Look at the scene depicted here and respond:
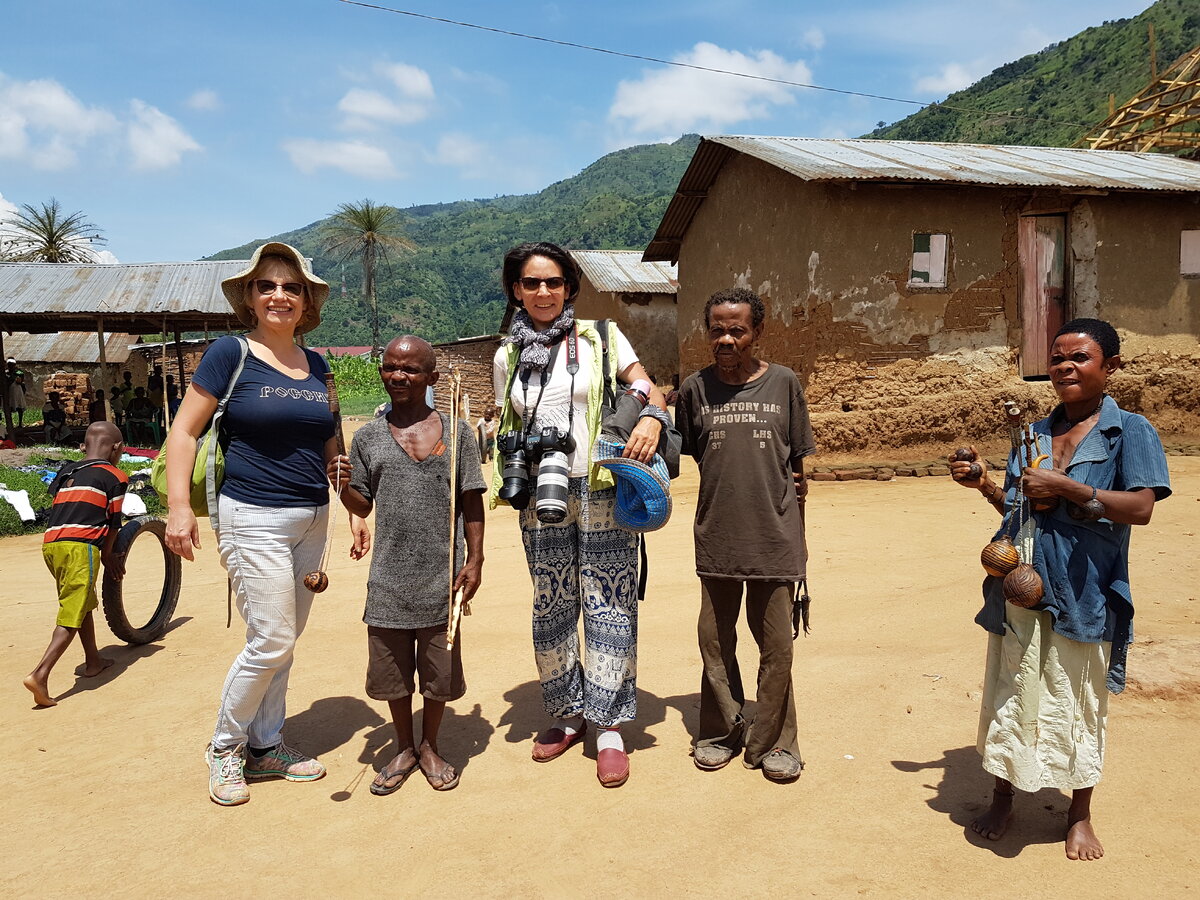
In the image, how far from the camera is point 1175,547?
249 inches

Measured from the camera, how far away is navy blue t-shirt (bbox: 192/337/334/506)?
9.66 feet

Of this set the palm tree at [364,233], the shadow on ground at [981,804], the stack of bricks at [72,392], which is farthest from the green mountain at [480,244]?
the shadow on ground at [981,804]

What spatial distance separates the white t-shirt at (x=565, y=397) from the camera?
317cm

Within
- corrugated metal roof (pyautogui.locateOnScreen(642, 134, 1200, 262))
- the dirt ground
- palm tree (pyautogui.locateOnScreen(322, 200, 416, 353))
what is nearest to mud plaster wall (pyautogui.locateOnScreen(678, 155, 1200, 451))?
corrugated metal roof (pyautogui.locateOnScreen(642, 134, 1200, 262))

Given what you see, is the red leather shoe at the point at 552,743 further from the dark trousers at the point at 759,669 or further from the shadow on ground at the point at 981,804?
the shadow on ground at the point at 981,804

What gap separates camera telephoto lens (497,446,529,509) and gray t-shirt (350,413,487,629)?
0.47 ft

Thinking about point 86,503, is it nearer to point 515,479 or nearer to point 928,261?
point 515,479

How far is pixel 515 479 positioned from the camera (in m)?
3.09

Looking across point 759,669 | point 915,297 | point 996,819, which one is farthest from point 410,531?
point 915,297

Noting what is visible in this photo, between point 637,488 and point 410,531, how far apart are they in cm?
86

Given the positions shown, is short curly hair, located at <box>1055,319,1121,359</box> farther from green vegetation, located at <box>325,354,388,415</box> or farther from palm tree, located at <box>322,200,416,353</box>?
palm tree, located at <box>322,200,416,353</box>

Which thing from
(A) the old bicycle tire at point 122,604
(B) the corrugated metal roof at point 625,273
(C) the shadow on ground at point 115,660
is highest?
(B) the corrugated metal roof at point 625,273

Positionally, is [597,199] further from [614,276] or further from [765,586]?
[765,586]

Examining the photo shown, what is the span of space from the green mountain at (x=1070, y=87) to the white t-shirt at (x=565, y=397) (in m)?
35.7
